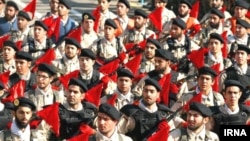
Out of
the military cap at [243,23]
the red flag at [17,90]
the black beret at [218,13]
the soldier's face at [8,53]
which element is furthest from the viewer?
the black beret at [218,13]

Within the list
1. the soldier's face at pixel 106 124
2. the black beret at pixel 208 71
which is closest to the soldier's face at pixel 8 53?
the black beret at pixel 208 71

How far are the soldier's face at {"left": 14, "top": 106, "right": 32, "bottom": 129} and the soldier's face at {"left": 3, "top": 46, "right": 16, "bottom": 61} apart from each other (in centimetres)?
365

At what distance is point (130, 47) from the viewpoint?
1531 centimetres

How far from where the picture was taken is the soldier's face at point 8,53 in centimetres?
1366

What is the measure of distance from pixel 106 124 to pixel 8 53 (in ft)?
14.2

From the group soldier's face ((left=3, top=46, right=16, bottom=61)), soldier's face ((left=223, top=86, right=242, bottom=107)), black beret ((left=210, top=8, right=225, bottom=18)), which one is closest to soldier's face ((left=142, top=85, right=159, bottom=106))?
soldier's face ((left=223, top=86, right=242, bottom=107))

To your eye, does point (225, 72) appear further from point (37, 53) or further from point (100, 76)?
point (37, 53)

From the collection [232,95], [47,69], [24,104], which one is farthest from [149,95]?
[24,104]

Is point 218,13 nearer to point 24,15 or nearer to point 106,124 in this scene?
point 24,15

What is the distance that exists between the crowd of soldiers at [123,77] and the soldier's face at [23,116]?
13mm

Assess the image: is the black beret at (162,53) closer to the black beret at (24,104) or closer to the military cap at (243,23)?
the military cap at (243,23)

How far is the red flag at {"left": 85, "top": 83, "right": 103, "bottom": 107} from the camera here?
38.5 ft

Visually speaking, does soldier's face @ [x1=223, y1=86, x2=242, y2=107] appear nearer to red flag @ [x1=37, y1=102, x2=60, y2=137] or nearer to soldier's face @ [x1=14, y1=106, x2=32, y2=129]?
red flag @ [x1=37, y1=102, x2=60, y2=137]

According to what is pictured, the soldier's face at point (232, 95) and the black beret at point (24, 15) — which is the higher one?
the black beret at point (24, 15)
